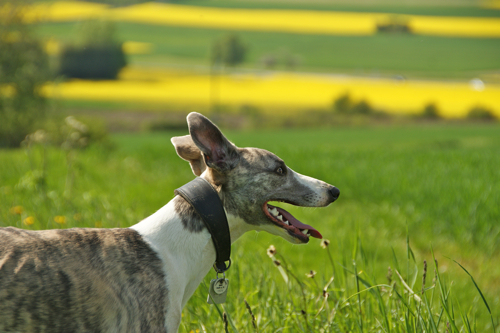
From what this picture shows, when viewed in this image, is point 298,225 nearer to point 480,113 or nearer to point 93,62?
point 93,62

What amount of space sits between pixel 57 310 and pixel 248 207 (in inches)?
43.8

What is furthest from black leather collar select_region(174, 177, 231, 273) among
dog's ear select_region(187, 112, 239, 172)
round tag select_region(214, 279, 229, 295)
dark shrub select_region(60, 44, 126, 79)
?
dark shrub select_region(60, 44, 126, 79)

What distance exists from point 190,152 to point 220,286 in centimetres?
86

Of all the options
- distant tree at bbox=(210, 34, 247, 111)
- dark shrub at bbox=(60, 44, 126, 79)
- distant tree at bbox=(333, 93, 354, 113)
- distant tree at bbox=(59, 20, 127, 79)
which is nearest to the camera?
distant tree at bbox=(59, 20, 127, 79)

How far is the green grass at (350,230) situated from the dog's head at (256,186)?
469 millimetres

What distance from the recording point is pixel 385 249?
5.61 metres

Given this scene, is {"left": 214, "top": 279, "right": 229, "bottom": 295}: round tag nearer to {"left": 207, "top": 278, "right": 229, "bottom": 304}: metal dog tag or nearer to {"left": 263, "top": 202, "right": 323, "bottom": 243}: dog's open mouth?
{"left": 207, "top": 278, "right": 229, "bottom": 304}: metal dog tag

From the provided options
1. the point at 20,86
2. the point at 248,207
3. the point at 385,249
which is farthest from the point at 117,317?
the point at 20,86

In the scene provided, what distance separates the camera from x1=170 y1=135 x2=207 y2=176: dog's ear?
288cm

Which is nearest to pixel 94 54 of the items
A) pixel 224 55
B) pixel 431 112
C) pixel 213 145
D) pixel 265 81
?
pixel 224 55

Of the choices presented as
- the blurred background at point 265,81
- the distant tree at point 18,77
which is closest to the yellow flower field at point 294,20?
the blurred background at point 265,81

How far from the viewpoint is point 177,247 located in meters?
2.44

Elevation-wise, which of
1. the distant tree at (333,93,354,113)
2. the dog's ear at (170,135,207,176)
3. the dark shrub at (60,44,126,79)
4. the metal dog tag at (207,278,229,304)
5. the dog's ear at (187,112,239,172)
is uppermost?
the dog's ear at (187,112,239,172)

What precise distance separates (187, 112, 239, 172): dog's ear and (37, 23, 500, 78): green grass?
27.1m
